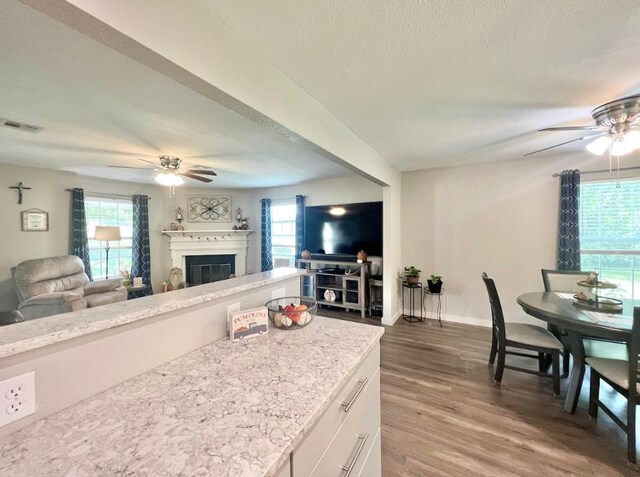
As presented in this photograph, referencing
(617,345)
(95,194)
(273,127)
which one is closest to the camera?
(273,127)

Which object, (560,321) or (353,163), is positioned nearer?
(560,321)

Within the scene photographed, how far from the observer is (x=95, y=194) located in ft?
15.8

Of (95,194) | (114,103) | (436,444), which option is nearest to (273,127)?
(114,103)

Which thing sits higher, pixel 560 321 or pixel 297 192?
pixel 297 192

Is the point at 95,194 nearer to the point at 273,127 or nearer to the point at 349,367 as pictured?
the point at 273,127

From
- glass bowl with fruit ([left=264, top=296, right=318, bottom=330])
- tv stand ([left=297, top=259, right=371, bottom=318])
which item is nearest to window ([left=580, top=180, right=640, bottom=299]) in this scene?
tv stand ([left=297, top=259, right=371, bottom=318])

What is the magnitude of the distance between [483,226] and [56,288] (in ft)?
20.2

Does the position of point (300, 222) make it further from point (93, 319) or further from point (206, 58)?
point (93, 319)

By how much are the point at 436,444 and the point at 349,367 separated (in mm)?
1351

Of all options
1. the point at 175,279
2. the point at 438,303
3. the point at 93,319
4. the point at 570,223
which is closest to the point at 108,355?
the point at 93,319

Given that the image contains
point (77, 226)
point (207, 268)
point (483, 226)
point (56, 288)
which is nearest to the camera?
point (56, 288)

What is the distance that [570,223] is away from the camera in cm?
323

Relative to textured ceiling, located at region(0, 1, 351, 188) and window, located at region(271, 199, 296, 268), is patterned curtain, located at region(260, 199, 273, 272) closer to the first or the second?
window, located at region(271, 199, 296, 268)

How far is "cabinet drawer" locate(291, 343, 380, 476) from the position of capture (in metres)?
0.73
